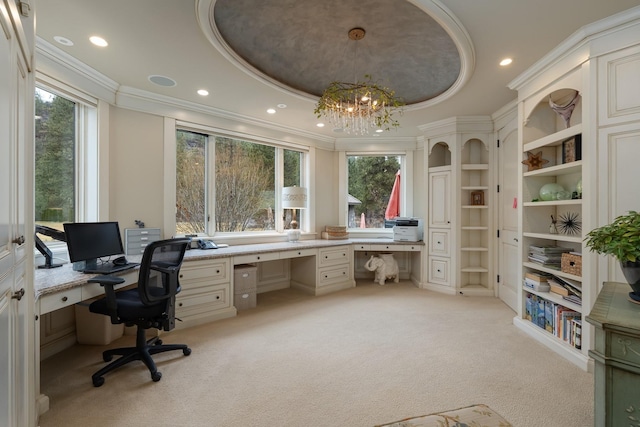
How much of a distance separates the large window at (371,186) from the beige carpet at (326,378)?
2502 millimetres

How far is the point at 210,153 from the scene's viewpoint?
4.16 meters

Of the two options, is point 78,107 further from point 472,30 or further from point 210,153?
point 472,30

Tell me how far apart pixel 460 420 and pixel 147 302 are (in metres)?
2.18

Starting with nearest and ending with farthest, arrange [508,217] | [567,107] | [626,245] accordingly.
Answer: [626,245], [567,107], [508,217]

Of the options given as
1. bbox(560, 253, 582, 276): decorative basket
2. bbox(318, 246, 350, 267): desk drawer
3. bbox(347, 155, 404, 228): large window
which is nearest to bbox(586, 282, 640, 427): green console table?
bbox(560, 253, 582, 276): decorative basket

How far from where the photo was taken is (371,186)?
5621 millimetres

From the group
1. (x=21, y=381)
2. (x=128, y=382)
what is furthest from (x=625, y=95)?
(x=128, y=382)

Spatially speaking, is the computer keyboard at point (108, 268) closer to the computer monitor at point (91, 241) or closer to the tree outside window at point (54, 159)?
the computer monitor at point (91, 241)

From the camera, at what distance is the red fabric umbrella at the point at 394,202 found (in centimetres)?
551

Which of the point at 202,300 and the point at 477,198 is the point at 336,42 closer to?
the point at 202,300

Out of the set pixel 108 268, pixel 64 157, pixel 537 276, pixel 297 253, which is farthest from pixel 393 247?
pixel 64 157

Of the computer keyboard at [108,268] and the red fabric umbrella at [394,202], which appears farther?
the red fabric umbrella at [394,202]

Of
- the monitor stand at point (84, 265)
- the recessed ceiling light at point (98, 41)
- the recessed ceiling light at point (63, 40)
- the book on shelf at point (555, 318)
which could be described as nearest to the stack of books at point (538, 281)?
the book on shelf at point (555, 318)

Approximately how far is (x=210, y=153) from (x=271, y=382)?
10.2 feet
